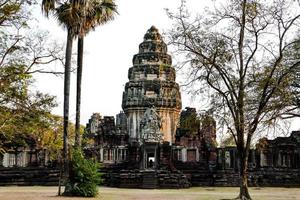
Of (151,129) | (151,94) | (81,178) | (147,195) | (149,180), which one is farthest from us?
(151,94)

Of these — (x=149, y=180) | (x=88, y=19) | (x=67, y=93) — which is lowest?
(x=149, y=180)

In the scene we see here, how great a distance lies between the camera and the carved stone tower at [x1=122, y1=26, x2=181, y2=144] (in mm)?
48312

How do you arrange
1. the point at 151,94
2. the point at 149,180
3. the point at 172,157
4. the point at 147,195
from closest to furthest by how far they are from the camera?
the point at 147,195 < the point at 149,180 < the point at 172,157 < the point at 151,94

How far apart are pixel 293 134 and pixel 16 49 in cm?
2602

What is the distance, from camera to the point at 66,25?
21.6m

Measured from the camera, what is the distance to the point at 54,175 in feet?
111

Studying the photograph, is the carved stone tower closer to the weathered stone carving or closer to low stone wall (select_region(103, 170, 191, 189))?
the weathered stone carving

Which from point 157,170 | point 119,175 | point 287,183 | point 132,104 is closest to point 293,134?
point 287,183

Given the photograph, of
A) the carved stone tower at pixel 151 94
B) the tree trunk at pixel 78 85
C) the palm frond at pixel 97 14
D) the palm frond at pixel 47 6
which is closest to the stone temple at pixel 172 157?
the carved stone tower at pixel 151 94

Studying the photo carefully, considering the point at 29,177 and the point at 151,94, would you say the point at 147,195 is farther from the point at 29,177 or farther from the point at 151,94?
the point at 151,94

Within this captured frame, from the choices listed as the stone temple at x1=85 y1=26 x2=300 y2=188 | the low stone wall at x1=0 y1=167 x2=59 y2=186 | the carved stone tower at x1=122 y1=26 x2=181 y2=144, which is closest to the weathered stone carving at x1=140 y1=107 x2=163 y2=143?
the stone temple at x1=85 y1=26 x2=300 y2=188

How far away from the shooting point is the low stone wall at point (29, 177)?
3344cm

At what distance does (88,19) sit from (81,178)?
7437 millimetres

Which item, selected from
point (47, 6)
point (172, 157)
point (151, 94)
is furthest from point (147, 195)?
point (151, 94)
